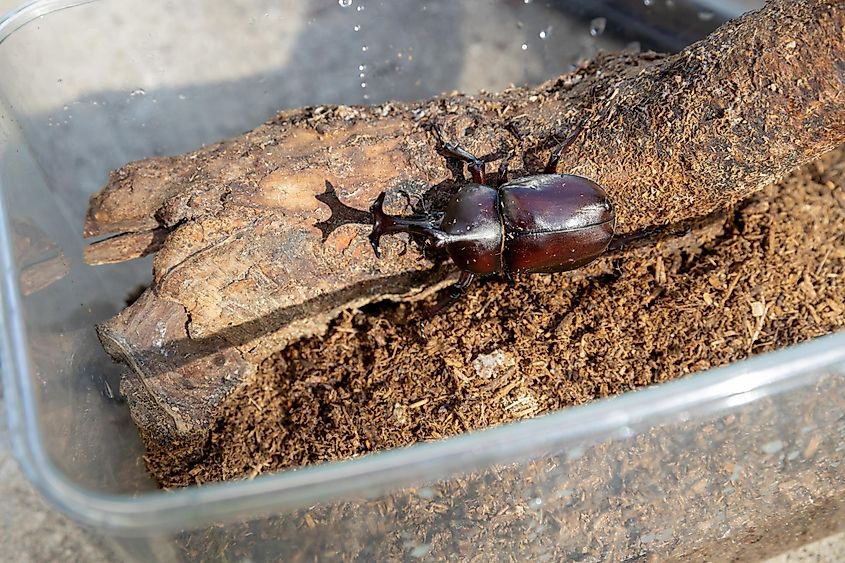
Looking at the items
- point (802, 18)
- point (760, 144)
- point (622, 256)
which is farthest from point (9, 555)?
point (802, 18)

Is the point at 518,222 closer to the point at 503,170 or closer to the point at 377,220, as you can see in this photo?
the point at 503,170

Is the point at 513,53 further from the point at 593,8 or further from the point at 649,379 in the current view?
the point at 649,379

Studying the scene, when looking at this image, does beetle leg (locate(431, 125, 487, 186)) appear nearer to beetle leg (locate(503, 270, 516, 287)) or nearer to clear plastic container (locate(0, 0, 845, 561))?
beetle leg (locate(503, 270, 516, 287))

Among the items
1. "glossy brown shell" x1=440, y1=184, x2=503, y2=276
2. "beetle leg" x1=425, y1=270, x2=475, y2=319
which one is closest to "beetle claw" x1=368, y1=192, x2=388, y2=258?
"glossy brown shell" x1=440, y1=184, x2=503, y2=276

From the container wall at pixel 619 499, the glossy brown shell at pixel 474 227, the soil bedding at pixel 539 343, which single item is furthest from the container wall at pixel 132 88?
the glossy brown shell at pixel 474 227

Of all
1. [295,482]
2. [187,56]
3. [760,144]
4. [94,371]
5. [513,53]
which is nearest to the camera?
[295,482]
